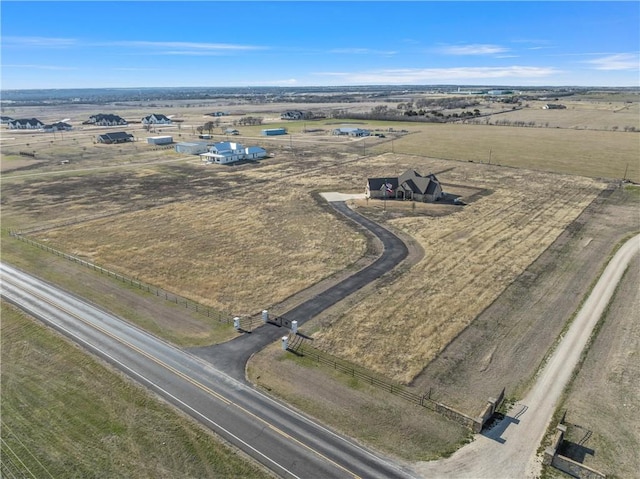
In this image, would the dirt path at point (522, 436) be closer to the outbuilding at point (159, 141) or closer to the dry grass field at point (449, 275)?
the dry grass field at point (449, 275)

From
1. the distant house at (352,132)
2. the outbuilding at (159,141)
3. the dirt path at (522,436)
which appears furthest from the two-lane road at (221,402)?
the distant house at (352,132)

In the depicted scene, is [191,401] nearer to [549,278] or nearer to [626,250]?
[549,278]

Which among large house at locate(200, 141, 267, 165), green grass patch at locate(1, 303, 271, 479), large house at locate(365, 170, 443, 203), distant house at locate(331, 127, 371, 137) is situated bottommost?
green grass patch at locate(1, 303, 271, 479)

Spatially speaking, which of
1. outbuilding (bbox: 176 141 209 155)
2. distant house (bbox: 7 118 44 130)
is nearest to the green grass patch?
outbuilding (bbox: 176 141 209 155)

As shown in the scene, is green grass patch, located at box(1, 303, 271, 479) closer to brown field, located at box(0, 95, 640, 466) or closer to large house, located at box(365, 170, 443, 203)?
brown field, located at box(0, 95, 640, 466)

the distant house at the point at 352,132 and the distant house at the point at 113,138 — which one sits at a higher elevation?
the distant house at the point at 352,132

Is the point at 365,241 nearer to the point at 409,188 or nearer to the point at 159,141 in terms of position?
the point at 409,188

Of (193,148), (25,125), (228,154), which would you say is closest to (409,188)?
(228,154)
